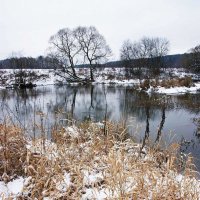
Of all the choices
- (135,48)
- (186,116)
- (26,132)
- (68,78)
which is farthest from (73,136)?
(135,48)

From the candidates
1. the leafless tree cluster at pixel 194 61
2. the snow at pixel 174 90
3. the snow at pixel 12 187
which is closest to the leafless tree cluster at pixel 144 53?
the leafless tree cluster at pixel 194 61

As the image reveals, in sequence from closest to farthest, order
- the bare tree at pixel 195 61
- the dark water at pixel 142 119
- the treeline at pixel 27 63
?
the dark water at pixel 142 119 < the treeline at pixel 27 63 < the bare tree at pixel 195 61

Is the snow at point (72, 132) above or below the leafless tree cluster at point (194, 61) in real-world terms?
below

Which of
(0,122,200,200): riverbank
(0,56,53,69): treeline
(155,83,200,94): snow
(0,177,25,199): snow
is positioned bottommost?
(155,83,200,94): snow

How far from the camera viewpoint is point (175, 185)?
11.9ft

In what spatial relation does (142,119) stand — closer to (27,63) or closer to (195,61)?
(195,61)

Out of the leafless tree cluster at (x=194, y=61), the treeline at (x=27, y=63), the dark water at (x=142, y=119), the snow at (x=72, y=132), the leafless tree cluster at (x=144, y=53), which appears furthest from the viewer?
the leafless tree cluster at (x=144, y=53)

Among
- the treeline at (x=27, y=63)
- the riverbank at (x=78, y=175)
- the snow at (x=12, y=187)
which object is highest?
the treeline at (x=27, y=63)

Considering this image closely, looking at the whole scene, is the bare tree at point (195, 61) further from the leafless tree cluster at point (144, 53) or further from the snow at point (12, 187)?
the snow at point (12, 187)

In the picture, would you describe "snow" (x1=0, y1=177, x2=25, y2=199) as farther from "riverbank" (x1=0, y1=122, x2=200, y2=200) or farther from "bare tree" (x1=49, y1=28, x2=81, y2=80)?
"bare tree" (x1=49, y1=28, x2=81, y2=80)

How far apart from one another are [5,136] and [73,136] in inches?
58.1

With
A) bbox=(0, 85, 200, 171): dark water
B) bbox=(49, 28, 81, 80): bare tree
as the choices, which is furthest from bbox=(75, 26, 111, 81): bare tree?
bbox=(0, 85, 200, 171): dark water

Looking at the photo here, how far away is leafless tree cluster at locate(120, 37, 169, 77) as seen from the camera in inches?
2161

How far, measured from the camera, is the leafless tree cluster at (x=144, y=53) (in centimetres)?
5490
